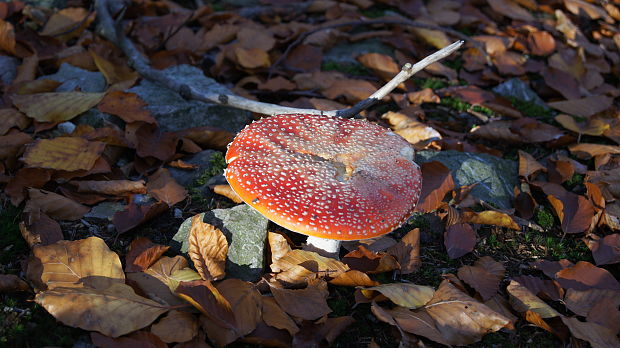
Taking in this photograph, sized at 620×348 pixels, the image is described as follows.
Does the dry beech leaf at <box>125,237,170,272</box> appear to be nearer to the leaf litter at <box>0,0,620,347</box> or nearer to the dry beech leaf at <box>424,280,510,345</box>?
the leaf litter at <box>0,0,620,347</box>

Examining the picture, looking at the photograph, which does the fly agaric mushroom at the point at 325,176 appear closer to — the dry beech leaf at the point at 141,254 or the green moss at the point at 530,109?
the dry beech leaf at the point at 141,254

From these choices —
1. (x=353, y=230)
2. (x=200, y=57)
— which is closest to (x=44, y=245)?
(x=353, y=230)

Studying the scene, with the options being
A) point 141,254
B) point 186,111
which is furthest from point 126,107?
point 141,254

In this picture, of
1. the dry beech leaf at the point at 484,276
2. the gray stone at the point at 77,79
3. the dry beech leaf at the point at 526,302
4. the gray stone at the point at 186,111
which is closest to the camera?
the dry beech leaf at the point at 526,302

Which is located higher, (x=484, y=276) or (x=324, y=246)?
(x=324, y=246)

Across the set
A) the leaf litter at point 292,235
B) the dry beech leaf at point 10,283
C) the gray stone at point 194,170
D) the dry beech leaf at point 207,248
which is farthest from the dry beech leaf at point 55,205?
the dry beech leaf at point 207,248

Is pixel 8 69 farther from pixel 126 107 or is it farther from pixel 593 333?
pixel 593 333

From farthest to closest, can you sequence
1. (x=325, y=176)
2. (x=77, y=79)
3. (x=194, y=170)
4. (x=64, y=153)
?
1. (x=77, y=79)
2. (x=194, y=170)
3. (x=64, y=153)
4. (x=325, y=176)
